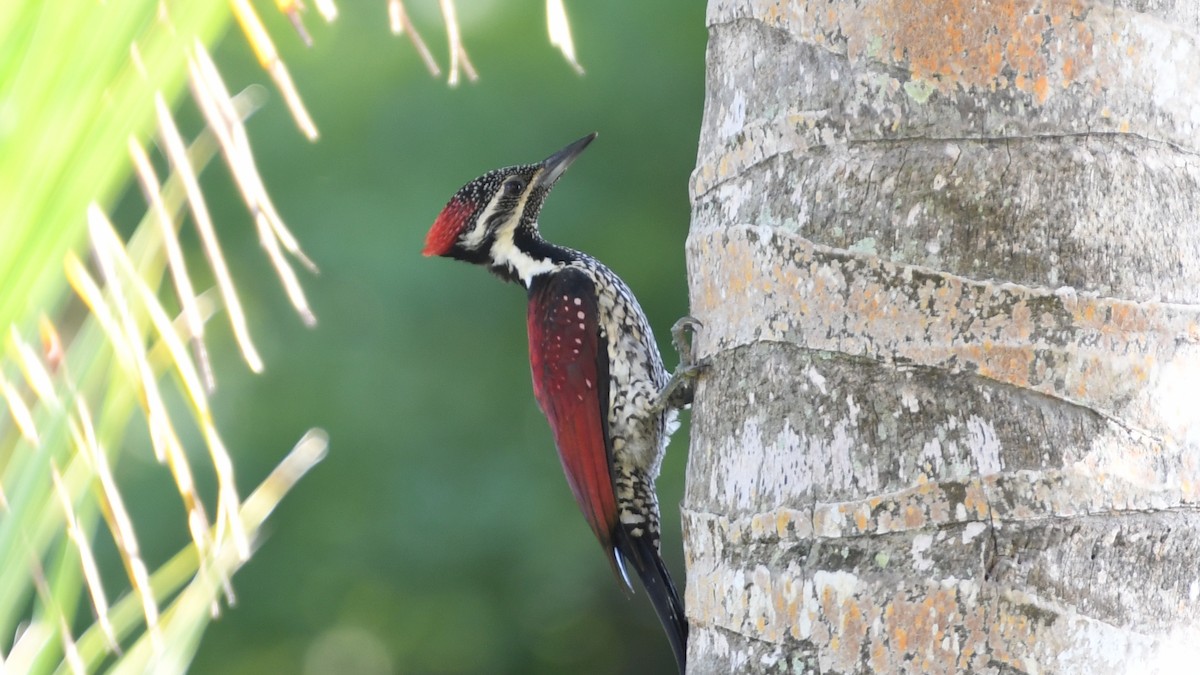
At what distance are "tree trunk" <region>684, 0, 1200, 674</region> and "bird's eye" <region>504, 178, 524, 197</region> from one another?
1.86m

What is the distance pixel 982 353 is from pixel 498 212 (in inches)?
84.8

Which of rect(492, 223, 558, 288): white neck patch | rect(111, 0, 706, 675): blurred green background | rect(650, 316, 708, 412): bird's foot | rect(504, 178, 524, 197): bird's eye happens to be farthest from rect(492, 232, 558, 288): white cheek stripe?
rect(111, 0, 706, 675): blurred green background

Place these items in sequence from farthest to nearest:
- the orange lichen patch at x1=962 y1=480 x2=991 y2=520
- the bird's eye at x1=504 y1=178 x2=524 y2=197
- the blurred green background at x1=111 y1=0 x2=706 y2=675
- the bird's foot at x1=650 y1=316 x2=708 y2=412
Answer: the blurred green background at x1=111 y1=0 x2=706 y2=675 → the bird's eye at x1=504 y1=178 x2=524 y2=197 → the bird's foot at x1=650 y1=316 x2=708 y2=412 → the orange lichen patch at x1=962 y1=480 x2=991 y2=520

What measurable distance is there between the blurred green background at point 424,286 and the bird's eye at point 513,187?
1.10 metres

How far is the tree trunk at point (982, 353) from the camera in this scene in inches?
53.6

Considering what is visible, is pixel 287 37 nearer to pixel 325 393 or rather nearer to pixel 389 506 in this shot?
pixel 325 393

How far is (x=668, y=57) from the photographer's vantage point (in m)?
4.80

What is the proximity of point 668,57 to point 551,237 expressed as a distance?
0.92m

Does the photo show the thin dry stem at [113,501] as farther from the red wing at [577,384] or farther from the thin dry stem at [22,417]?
the red wing at [577,384]

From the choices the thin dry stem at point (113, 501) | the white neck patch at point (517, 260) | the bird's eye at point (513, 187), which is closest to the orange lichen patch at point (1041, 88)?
the thin dry stem at point (113, 501)

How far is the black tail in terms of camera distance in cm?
266

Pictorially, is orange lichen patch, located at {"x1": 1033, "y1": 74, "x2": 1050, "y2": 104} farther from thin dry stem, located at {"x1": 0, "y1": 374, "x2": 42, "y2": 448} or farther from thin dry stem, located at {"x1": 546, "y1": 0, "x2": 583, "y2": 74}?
thin dry stem, located at {"x1": 0, "y1": 374, "x2": 42, "y2": 448}

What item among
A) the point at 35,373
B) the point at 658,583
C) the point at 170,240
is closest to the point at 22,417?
the point at 35,373

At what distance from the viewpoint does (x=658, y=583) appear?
2857mm
